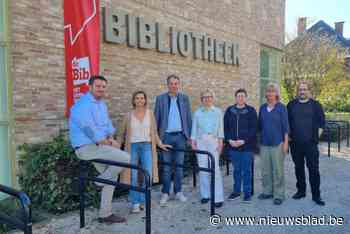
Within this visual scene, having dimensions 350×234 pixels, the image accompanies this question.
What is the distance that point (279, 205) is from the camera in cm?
498

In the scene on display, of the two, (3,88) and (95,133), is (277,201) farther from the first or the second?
(3,88)

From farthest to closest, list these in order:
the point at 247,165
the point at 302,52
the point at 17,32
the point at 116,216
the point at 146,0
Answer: the point at 302,52 → the point at 146,0 → the point at 247,165 → the point at 17,32 → the point at 116,216

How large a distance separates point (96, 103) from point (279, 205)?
297 centimetres

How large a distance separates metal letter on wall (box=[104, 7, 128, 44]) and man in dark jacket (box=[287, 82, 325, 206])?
3265 millimetres

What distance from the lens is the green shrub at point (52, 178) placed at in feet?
15.0

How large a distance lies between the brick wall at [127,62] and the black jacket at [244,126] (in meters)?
2.32

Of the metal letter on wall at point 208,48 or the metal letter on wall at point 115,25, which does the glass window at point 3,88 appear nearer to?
the metal letter on wall at point 115,25

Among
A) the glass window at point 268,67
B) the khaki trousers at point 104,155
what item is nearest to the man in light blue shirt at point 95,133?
the khaki trousers at point 104,155

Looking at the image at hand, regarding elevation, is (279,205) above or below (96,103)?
below

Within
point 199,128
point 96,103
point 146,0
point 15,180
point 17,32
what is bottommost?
point 15,180

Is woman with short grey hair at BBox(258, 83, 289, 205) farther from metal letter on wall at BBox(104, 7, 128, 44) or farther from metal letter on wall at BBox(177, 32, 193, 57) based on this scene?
metal letter on wall at BBox(177, 32, 193, 57)

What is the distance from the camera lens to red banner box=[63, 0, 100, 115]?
4.88 metres

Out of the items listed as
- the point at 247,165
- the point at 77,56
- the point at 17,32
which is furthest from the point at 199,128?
the point at 17,32

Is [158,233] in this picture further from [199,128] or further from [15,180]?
[15,180]
